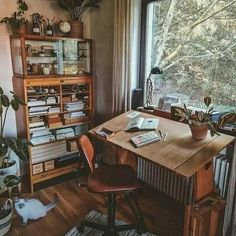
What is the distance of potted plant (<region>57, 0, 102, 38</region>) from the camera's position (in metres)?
2.86

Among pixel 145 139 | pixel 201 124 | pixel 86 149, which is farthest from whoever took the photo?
pixel 86 149

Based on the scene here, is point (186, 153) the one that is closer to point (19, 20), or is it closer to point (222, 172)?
point (222, 172)

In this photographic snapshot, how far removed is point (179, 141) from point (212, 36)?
110 centimetres

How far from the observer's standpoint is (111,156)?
10.9 feet

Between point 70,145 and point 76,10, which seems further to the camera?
point 70,145

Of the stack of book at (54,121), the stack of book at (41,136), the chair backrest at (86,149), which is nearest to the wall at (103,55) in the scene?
the stack of book at (54,121)

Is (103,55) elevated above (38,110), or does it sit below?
above

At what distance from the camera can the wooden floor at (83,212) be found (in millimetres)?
2266

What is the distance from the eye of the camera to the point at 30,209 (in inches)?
93.4

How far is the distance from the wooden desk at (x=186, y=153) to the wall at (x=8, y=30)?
149cm

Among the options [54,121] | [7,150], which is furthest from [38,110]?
[7,150]

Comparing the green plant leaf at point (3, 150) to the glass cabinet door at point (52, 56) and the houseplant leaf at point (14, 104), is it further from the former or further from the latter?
the glass cabinet door at point (52, 56)

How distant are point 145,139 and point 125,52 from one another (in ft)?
3.97

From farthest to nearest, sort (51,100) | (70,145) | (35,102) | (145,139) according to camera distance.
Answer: (70,145) → (51,100) → (35,102) → (145,139)
